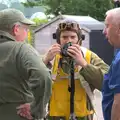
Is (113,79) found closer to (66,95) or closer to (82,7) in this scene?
(66,95)

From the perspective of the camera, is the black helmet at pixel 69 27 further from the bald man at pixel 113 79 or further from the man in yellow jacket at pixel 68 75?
the bald man at pixel 113 79

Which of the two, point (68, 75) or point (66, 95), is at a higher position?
point (68, 75)

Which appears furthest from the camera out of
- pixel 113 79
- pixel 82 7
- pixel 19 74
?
pixel 82 7

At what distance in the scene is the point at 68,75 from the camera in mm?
4223

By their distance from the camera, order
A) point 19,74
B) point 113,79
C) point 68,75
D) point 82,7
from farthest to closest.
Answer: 1. point 82,7
2. point 68,75
3. point 19,74
4. point 113,79

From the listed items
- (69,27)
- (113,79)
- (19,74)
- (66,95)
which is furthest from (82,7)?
(113,79)

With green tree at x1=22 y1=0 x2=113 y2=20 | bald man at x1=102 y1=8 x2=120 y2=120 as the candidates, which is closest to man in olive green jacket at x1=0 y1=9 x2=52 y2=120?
bald man at x1=102 y1=8 x2=120 y2=120

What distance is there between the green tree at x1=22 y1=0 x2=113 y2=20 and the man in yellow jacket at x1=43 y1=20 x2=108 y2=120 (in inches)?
845

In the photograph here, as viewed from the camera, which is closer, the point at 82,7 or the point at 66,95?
the point at 66,95

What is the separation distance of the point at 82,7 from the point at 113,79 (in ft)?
77.0

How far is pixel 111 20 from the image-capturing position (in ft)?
11.6

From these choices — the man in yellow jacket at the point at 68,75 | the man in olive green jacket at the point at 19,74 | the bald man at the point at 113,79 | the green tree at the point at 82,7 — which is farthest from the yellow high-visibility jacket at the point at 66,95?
the green tree at the point at 82,7

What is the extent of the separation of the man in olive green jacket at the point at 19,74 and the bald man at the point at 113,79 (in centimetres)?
54

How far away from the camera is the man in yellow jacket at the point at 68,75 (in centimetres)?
417
